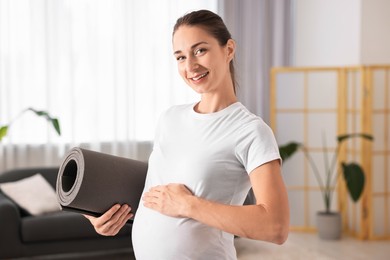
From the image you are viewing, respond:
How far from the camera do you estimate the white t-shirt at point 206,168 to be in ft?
4.60

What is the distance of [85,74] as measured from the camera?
5.84 meters

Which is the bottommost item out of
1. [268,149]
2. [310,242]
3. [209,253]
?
[310,242]

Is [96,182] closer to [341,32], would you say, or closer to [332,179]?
[341,32]

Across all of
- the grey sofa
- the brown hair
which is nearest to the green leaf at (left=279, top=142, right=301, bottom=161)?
the grey sofa

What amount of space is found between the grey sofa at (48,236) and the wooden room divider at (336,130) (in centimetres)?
200

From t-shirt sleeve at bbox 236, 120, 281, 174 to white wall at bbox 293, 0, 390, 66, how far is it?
4570 mm

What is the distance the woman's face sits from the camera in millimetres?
1470

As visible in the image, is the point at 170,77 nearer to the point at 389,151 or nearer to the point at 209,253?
the point at 389,151

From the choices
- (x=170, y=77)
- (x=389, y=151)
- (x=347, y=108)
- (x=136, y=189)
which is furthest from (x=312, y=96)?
(x=136, y=189)

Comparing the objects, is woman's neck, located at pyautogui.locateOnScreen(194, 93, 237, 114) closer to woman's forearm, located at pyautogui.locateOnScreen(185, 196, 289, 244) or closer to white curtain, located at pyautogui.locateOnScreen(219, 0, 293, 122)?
woman's forearm, located at pyautogui.locateOnScreen(185, 196, 289, 244)

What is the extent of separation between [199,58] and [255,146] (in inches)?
9.9

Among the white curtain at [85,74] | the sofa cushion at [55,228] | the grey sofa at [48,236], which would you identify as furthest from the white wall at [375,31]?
the sofa cushion at [55,228]

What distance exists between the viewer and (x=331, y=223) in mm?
5672

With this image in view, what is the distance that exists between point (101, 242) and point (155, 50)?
6.64 ft
